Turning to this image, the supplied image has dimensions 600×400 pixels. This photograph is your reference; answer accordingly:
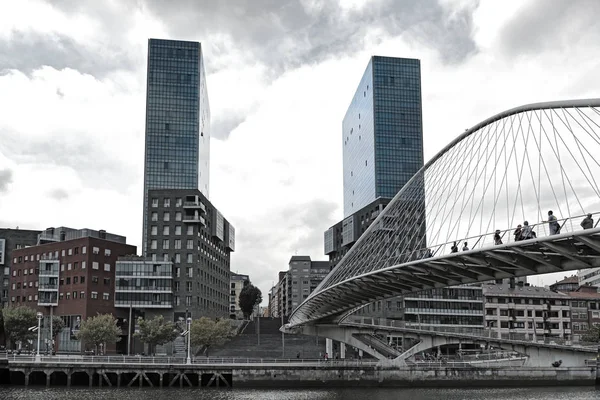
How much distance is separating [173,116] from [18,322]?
5946cm

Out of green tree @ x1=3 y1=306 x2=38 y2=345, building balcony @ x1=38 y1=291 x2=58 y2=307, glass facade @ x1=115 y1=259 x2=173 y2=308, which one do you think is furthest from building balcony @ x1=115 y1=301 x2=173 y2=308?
green tree @ x1=3 y1=306 x2=38 y2=345

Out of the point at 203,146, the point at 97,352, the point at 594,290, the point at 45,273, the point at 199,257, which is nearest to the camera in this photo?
the point at 97,352

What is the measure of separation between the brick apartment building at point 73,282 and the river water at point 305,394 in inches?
1894

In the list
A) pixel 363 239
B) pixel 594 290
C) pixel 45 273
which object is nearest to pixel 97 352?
pixel 45 273

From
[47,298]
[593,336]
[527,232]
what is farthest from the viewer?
[47,298]

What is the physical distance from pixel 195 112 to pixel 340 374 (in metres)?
91.2

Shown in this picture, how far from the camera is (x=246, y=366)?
72.6 metres

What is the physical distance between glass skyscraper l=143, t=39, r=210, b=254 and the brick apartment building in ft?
80.9

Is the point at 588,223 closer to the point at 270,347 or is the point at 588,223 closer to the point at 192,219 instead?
the point at 270,347

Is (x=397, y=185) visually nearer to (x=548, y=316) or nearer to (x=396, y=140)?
(x=396, y=140)

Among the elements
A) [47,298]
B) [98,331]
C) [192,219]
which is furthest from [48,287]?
[98,331]

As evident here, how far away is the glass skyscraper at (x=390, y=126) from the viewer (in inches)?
6481

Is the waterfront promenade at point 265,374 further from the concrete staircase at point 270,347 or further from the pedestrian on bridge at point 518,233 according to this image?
the pedestrian on bridge at point 518,233

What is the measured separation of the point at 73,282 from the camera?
11994 centimetres
